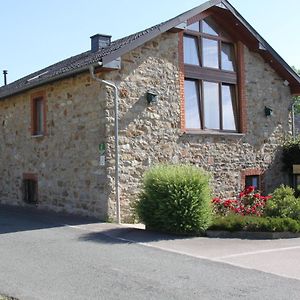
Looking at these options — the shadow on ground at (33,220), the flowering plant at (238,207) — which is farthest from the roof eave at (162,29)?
the flowering plant at (238,207)

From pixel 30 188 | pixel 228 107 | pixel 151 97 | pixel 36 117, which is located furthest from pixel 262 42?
pixel 30 188

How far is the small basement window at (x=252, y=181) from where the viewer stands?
17672 millimetres

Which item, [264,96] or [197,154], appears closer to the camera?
[197,154]

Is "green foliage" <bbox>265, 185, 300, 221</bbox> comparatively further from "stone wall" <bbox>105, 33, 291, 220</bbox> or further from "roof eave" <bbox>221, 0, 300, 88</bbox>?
"roof eave" <bbox>221, 0, 300, 88</bbox>

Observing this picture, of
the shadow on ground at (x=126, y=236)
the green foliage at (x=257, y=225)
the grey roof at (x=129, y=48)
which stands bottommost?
the shadow on ground at (x=126, y=236)

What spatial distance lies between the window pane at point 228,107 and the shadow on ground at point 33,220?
234 inches

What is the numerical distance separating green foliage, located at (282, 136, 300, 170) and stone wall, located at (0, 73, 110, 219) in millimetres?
7878

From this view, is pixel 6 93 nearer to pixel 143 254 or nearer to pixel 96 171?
pixel 96 171

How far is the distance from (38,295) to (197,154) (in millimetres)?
9849

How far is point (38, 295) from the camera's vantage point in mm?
6668

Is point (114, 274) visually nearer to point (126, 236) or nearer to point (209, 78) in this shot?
point (126, 236)

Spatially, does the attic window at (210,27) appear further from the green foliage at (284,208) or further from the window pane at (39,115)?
the green foliage at (284,208)

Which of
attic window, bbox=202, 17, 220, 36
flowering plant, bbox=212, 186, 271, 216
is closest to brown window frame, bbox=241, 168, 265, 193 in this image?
flowering plant, bbox=212, 186, 271, 216

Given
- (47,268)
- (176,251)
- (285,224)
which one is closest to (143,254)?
(176,251)
